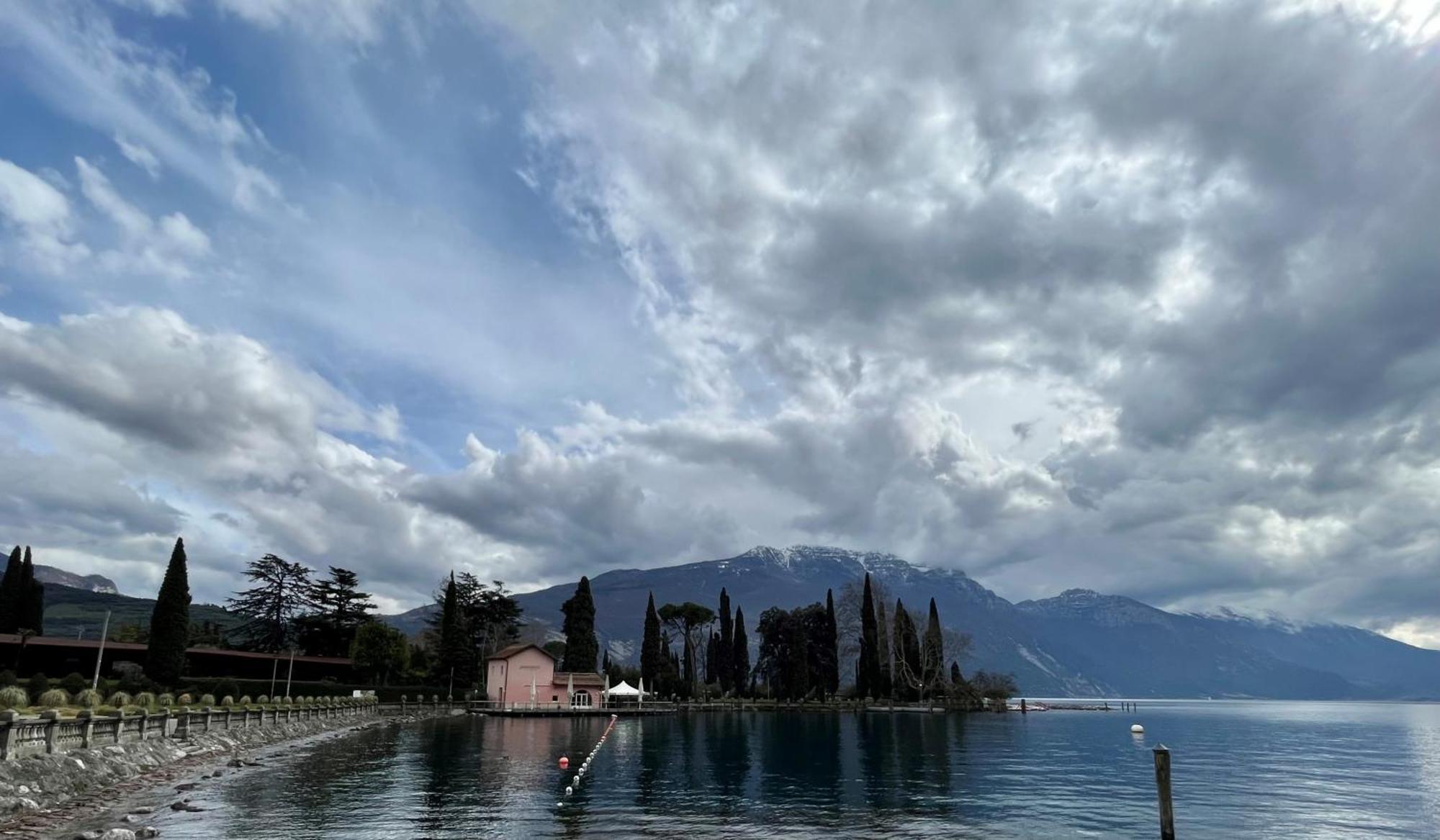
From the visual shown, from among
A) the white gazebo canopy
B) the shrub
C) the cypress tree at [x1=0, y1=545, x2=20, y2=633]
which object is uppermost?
the cypress tree at [x1=0, y1=545, x2=20, y2=633]

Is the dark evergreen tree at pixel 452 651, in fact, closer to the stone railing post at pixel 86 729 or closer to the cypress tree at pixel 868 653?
the cypress tree at pixel 868 653

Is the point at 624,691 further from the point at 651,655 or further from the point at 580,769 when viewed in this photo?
the point at 580,769

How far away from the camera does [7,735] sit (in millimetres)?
25875

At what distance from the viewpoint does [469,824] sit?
28078 millimetres

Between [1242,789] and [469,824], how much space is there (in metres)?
36.2

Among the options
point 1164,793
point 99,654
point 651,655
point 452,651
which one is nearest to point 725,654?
point 651,655

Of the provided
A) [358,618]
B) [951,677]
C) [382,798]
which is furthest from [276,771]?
[951,677]

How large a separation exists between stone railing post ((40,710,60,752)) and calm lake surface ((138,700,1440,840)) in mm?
5182

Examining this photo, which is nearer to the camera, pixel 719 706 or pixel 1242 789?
pixel 1242 789

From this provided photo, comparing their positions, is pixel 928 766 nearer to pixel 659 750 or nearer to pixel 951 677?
pixel 659 750

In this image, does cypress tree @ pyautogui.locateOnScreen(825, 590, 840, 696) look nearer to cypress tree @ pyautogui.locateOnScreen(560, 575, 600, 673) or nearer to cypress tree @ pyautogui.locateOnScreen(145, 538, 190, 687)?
cypress tree @ pyautogui.locateOnScreen(560, 575, 600, 673)

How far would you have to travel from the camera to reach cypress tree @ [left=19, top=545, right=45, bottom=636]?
9319cm

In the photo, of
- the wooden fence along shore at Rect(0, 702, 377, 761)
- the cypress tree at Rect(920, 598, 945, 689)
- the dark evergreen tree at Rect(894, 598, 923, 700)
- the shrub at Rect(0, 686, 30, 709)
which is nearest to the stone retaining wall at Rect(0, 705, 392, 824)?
the wooden fence along shore at Rect(0, 702, 377, 761)

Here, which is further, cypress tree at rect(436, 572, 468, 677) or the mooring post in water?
cypress tree at rect(436, 572, 468, 677)
